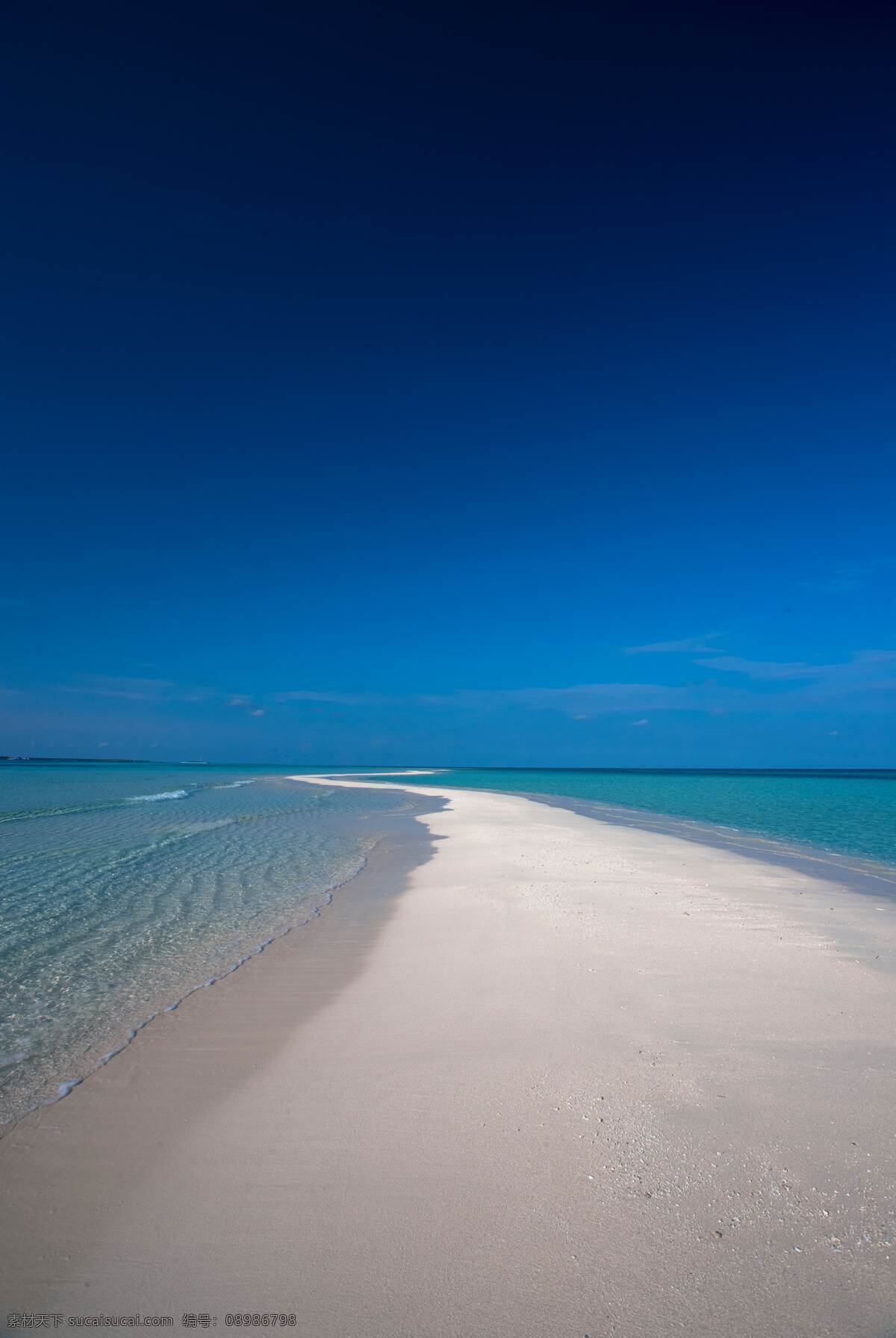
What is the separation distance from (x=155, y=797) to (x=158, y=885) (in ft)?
102

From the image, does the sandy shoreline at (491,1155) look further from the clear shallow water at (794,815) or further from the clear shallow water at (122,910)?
the clear shallow water at (794,815)

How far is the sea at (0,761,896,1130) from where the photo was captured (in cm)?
680

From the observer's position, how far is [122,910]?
38.5 ft

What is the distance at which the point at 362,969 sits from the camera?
835 centimetres

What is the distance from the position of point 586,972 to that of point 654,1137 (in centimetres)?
335

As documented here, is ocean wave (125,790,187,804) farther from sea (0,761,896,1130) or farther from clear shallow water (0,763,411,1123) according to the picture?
clear shallow water (0,763,411,1123)

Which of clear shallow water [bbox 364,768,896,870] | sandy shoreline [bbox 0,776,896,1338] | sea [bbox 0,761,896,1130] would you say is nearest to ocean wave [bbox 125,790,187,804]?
sea [bbox 0,761,896,1130]

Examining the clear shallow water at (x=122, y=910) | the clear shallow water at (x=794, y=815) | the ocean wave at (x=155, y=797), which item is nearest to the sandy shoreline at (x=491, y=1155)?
the clear shallow water at (x=122, y=910)

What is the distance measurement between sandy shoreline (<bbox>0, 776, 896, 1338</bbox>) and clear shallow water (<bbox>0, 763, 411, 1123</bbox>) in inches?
29.7

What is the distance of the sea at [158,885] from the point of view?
6797 mm

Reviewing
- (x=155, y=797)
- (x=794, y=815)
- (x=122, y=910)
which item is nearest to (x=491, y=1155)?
(x=122, y=910)

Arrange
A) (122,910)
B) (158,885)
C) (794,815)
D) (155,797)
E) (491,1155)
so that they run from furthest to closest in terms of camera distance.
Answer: (155,797)
(794,815)
(158,885)
(122,910)
(491,1155)

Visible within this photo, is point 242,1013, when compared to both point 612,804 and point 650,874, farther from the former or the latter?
point 612,804

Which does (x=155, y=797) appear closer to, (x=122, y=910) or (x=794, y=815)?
(x=122, y=910)
